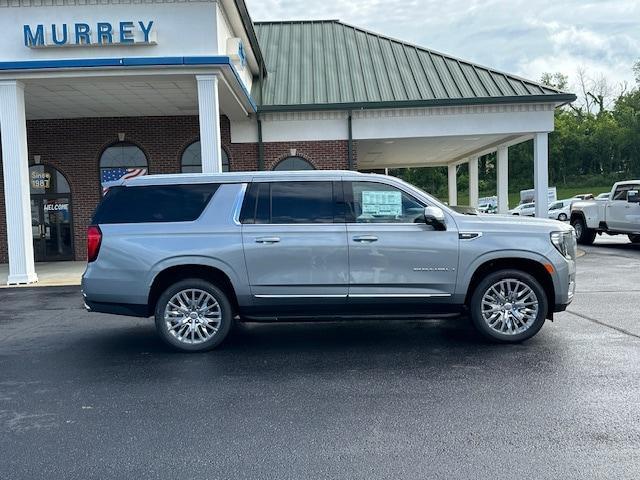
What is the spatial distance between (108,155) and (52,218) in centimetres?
258

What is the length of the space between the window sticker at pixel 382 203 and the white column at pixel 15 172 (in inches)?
370

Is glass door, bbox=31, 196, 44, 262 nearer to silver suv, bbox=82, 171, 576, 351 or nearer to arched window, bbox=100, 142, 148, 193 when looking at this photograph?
arched window, bbox=100, 142, 148, 193

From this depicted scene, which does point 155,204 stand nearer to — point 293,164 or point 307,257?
point 307,257

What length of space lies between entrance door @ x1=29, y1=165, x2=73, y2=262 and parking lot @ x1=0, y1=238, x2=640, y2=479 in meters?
11.1

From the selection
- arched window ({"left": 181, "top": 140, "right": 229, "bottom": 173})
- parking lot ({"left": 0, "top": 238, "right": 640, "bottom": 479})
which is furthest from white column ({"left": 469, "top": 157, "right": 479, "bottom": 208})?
parking lot ({"left": 0, "top": 238, "right": 640, "bottom": 479})

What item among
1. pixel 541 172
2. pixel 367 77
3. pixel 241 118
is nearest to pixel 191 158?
pixel 241 118

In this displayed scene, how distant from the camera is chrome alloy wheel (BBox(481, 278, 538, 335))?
6.72 metres

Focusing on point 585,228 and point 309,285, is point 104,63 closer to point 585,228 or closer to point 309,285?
point 309,285

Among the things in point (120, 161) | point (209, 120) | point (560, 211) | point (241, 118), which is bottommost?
point (560, 211)

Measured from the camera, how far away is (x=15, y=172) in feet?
42.8

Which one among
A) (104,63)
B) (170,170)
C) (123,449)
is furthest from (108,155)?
(123,449)

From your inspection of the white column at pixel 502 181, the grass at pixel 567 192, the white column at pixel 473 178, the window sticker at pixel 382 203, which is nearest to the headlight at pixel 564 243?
the window sticker at pixel 382 203

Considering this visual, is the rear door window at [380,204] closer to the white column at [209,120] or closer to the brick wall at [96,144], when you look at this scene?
the white column at [209,120]

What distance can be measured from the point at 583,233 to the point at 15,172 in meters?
17.4
